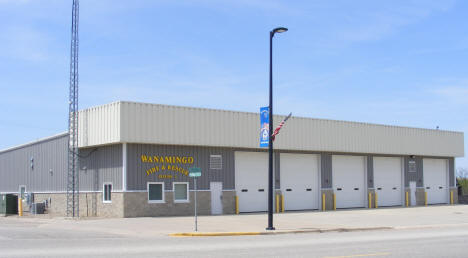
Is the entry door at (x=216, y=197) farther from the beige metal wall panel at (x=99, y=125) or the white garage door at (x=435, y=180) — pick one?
the white garage door at (x=435, y=180)

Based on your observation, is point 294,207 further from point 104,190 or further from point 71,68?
point 71,68

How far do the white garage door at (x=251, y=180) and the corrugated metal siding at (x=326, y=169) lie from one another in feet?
15.4

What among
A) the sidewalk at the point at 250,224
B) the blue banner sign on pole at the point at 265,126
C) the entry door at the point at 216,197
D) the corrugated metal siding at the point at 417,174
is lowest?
the sidewalk at the point at 250,224

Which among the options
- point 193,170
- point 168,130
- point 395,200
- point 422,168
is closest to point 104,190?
point 168,130

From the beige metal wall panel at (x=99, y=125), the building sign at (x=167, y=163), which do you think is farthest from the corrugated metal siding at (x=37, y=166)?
the building sign at (x=167, y=163)

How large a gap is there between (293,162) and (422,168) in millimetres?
13301

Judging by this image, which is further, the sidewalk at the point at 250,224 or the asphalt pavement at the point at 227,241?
the sidewalk at the point at 250,224

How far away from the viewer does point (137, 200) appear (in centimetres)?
2984

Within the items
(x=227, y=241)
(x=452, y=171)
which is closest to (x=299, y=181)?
(x=452, y=171)

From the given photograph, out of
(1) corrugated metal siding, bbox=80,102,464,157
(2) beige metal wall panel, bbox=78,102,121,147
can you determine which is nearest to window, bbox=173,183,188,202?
(1) corrugated metal siding, bbox=80,102,464,157

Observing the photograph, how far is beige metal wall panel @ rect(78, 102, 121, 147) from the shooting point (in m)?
29.4

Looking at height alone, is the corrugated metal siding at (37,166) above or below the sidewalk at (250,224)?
above

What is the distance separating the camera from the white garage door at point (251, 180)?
34250 mm

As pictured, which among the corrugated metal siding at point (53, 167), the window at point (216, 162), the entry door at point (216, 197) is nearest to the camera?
the corrugated metal siding at point (53, 167)
